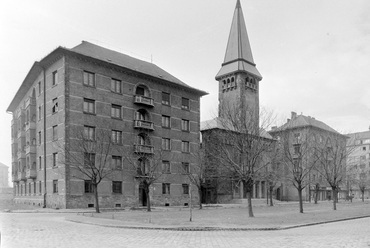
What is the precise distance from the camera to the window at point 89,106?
1639 inches

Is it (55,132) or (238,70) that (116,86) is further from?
(238,70)

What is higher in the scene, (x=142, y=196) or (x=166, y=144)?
(x=166, y=144)

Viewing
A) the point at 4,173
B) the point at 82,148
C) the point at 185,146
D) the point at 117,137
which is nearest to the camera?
the point at 82,148

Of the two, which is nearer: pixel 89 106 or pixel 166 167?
pixel 89 106

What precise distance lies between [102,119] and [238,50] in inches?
1578

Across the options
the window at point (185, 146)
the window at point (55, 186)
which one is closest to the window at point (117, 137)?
the window at point (55, 186)

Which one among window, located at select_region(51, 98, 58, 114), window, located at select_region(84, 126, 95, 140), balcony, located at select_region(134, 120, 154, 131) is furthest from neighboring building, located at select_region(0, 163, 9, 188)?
window, located at select_region(84, 126, 95, 140)

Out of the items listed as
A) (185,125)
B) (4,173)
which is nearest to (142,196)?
(185,125)

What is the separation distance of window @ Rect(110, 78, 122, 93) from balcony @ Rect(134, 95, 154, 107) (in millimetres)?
2307

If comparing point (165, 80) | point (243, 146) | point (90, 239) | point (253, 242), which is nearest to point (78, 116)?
point (165, 80)

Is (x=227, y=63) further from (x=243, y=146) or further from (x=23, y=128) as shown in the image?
(x=243, y=146)

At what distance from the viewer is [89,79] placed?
4234 centimetres

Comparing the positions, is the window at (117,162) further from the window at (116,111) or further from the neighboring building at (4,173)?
the neighboring building at (4,173)

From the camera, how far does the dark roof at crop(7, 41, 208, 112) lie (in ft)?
138
